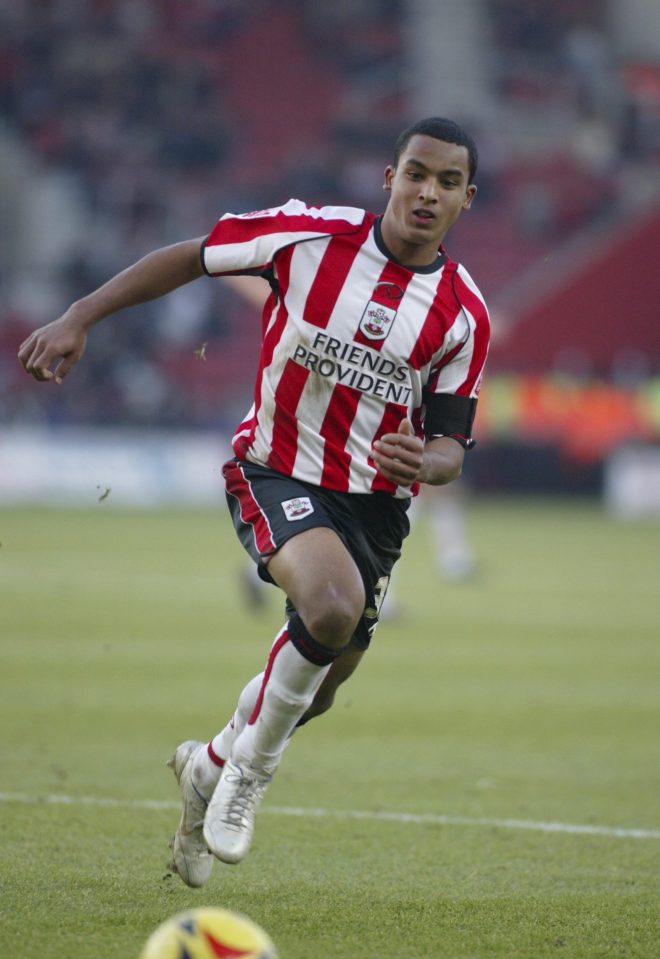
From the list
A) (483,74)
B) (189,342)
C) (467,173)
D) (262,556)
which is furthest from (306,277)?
(483,74)

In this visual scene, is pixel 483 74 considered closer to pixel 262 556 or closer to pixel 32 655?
pixel 32 655

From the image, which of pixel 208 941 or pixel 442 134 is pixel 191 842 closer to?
pixel 208 941

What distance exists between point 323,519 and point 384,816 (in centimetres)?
162

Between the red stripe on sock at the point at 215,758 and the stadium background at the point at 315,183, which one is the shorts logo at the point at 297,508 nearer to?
the red stripe on sock at the point at 215,758

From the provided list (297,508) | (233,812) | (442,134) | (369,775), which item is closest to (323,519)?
(297,508)

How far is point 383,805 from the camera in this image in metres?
5.88

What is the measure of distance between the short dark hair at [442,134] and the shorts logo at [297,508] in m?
1.12

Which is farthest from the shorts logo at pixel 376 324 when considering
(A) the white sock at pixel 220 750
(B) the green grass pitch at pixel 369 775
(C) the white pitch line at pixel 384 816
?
(C) the white pitch line at pixel 384 816

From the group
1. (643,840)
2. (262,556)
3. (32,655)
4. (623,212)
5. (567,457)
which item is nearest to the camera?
(262,556)

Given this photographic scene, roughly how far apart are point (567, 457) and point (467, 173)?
2438 cm

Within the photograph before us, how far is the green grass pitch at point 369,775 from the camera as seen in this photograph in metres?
4.20

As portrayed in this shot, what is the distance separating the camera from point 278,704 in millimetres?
4398

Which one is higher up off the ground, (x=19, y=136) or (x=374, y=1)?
(x=374, y=1)

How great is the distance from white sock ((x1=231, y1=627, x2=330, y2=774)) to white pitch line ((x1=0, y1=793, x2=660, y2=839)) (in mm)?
1260
